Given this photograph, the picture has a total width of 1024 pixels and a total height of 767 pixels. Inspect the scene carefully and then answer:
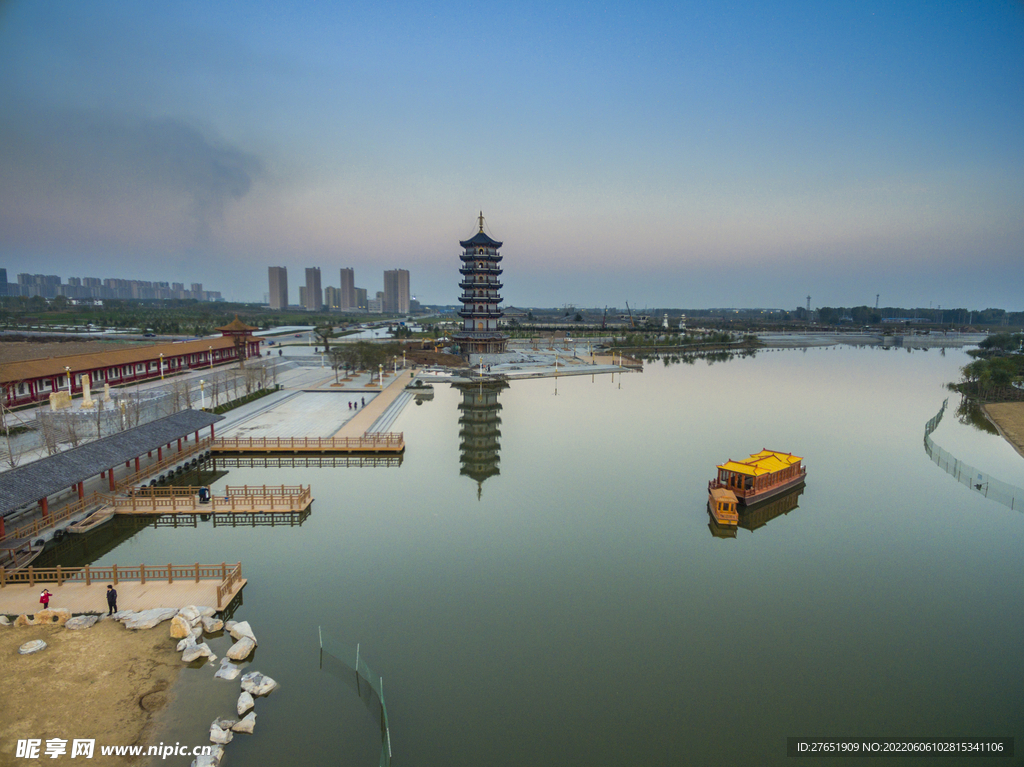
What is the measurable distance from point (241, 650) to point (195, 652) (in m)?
0.89

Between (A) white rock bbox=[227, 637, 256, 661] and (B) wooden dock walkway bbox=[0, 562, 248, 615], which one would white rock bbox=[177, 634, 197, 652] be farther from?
(B) wooden dock walkway bbox=[0, 562, 248, 615]

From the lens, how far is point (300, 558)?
16.7 meters

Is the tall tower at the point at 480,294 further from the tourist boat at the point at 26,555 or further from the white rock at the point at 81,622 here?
the white rock at the point at 81,622

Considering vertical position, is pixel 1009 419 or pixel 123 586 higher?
pixel 1009 419

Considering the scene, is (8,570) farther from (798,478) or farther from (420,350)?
(420,350)

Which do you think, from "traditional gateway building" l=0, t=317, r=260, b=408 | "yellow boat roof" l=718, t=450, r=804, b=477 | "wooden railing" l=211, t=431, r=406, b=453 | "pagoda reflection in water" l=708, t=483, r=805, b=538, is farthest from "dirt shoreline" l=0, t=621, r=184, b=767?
"traditional gateway building" l=0, t=317, r=260, b=408

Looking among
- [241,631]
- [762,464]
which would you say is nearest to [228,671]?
[241,631]

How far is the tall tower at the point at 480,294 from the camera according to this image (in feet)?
218

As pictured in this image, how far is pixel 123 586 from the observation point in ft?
46.4

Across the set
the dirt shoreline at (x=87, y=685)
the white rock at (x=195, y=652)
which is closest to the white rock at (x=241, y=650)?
the white rock at (x=195, y=652)

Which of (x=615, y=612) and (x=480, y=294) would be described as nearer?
(x=615, y=612)

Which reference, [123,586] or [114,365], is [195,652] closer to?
[123,586]

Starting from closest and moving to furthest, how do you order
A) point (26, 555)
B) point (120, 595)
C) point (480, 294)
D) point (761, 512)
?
point (120, 595) → point (26, 555) → point (761, 512) → point (480, 294)

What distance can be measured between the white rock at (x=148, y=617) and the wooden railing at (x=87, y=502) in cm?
594
